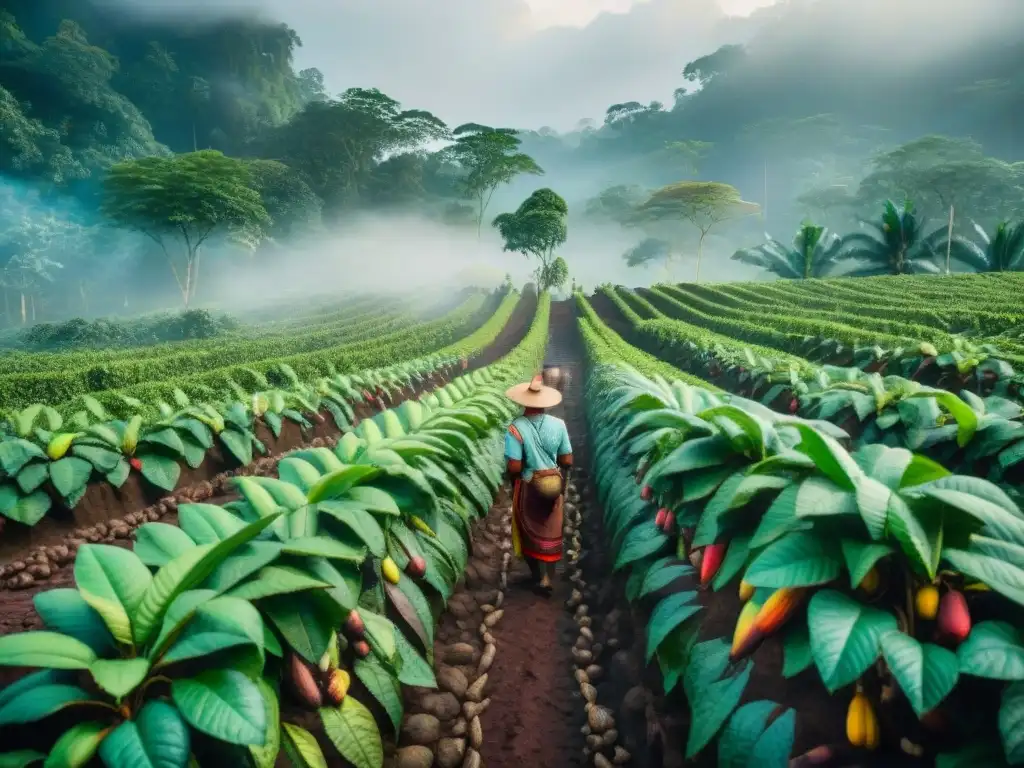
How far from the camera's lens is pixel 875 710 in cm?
117

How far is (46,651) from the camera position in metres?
1.03

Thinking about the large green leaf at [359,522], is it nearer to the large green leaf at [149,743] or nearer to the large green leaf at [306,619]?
the large green leaf at [306,619]

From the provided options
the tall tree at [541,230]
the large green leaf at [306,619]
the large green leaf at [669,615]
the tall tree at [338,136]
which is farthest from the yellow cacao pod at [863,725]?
the tall tree at [338,136]

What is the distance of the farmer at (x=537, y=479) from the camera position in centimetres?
308

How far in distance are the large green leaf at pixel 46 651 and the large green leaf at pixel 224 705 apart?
0.57 ft

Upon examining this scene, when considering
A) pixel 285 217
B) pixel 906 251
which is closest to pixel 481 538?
pixel 906 251

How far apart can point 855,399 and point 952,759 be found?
2.68m

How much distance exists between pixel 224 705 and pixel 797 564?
1.15 m

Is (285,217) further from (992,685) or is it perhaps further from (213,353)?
(992,685)

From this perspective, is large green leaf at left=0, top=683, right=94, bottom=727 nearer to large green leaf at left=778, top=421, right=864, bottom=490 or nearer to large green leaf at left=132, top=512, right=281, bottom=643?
large green leaf at left=132, top=512, right=281, bottom=643

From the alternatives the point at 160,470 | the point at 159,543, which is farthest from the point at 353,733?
the point at 160,470

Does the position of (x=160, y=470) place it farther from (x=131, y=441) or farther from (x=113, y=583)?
(x=113, y=583)

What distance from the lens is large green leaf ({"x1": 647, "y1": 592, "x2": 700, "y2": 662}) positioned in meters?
1.77

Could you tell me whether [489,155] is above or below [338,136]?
below
